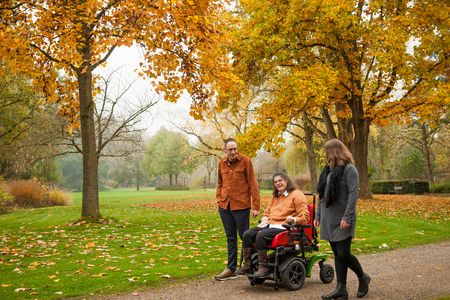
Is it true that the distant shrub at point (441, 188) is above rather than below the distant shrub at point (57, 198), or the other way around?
below

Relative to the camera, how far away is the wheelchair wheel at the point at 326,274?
6.71 meters

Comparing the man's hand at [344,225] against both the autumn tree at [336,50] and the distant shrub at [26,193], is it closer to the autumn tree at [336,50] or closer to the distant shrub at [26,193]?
the autumn tree at [336,50]

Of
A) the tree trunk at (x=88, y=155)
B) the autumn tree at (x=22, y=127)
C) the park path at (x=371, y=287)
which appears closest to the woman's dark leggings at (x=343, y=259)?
the park path at (x=371, y=287)

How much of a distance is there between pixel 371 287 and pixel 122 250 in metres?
5.30

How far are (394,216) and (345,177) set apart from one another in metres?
11.4

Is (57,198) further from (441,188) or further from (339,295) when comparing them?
(441,188)

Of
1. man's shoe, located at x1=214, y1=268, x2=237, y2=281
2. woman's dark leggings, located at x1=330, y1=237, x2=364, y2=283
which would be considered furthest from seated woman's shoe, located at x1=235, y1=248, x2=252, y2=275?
woman's dark leggings, located at x1=330, y1=237, x2=364, y2=283

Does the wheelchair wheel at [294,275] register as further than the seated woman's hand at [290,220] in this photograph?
No

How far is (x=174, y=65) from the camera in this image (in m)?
13.9

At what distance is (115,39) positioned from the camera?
11336 mm

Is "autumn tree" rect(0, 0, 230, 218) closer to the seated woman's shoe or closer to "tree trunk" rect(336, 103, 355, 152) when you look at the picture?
the seated woman's shoe

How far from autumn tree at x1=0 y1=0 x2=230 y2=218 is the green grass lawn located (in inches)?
103

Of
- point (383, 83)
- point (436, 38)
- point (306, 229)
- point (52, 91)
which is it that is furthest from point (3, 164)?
point (306, 229)

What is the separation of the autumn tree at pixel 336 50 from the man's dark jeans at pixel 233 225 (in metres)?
11.0
